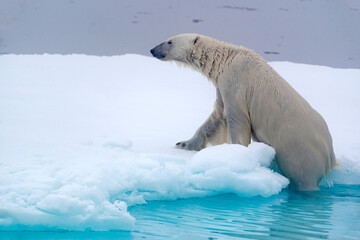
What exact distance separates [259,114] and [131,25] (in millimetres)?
6312

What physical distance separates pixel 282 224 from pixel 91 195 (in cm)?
100

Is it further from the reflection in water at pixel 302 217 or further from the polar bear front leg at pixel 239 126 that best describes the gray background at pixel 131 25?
the reflection in water at pixel 302 217

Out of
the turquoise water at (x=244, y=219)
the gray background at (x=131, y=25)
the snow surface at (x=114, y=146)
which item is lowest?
the turquoise water at (x=244, y=219)

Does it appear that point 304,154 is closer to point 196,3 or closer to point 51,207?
point 51,207

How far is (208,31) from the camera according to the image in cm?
977

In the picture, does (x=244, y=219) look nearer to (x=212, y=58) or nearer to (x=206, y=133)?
(x=206, y=133)

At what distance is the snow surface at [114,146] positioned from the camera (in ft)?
8.37

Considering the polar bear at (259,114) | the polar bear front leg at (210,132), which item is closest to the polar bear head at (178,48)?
the polar bear at (259,114)

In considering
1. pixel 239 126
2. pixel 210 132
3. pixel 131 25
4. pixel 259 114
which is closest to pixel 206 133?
pixel 210 132

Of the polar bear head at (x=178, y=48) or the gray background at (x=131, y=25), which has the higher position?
the gray background at (x=131, y=25)

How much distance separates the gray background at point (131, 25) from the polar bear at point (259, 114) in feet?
18.2

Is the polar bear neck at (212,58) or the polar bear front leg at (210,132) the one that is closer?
the polar bear neck at (212,58)

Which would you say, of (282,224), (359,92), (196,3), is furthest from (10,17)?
(282,224)

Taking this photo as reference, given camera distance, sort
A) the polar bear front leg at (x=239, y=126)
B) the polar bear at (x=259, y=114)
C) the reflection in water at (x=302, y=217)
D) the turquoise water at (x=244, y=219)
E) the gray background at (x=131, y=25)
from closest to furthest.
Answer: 1. the turquoise water at (x=244, y=219)
2. the reflection in water at (x=302, y=217)
3. the polar bear at (x=259, y=114)
4. the polar bear front leg at (x=239, y=126)
5. the gray background at (x=131, y=25)
